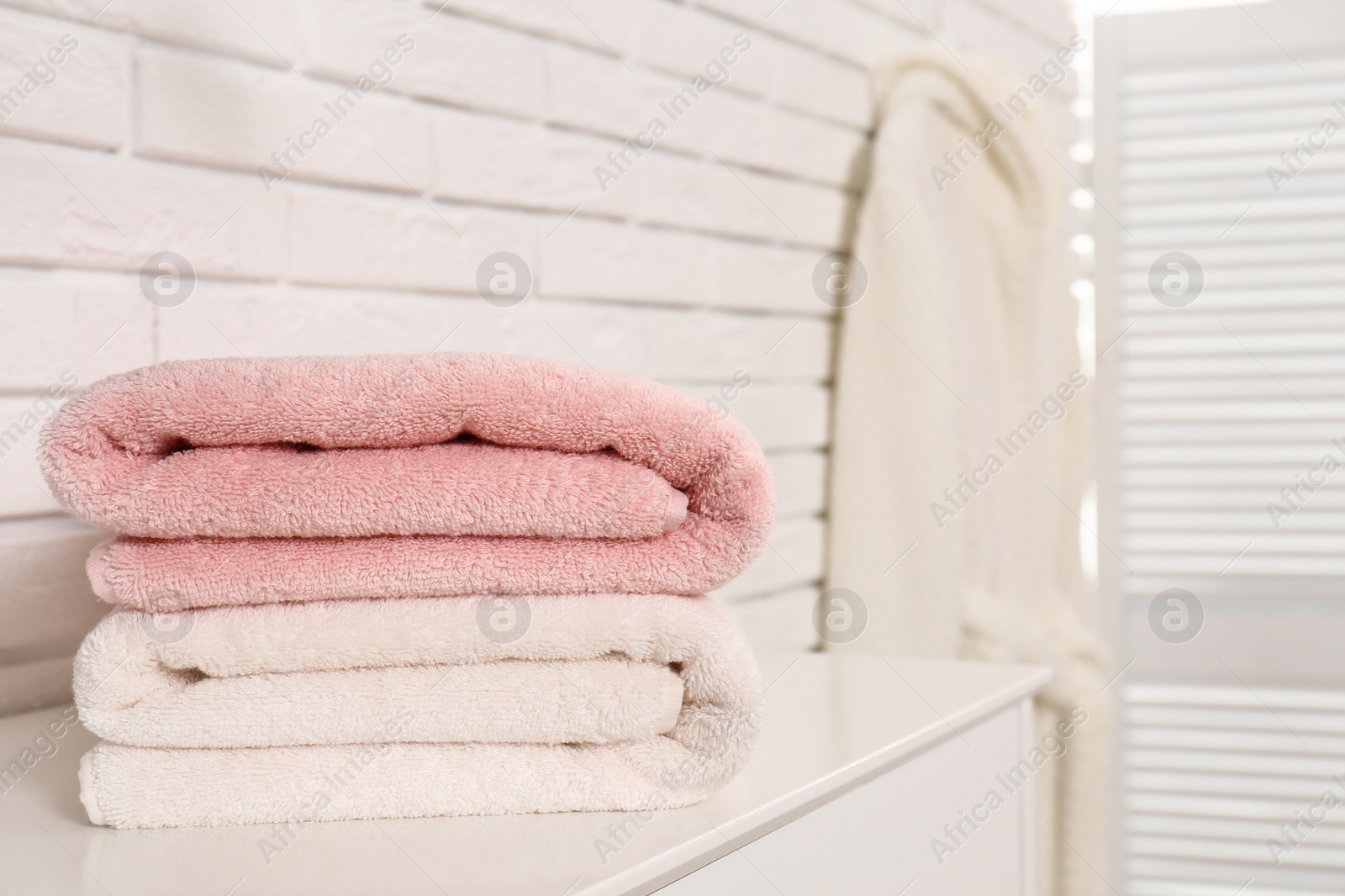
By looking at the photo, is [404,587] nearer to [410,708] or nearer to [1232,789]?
[410,708]

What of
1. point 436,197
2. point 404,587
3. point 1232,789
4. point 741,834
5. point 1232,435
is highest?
point 436,197

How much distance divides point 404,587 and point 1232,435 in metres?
1.40

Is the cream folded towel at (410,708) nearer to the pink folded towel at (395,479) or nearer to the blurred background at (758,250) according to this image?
the pink folded towel at (395,479)

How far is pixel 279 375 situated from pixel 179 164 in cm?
28

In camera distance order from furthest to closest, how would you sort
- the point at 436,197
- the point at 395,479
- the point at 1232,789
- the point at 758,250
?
1. the point at 1232,789
2. the point at 758,250
3. the point at 436,197
4. the point at 395,479

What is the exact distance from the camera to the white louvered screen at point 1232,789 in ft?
4.79

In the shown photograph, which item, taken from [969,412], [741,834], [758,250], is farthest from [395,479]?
[969,412]

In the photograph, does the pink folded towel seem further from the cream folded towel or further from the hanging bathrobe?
the hanging bathrobe

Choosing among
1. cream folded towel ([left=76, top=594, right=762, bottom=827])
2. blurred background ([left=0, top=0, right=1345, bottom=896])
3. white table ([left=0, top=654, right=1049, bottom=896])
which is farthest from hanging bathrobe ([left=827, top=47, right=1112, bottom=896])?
cream folded towel ([left=76, top=594, right=762, bottom=827])

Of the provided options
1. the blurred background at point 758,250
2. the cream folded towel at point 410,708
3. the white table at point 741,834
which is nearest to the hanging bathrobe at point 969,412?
the blurred background at point 758,250

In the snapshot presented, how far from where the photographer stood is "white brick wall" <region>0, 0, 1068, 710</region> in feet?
2.03

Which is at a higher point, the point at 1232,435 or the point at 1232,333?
the point at 1232,333

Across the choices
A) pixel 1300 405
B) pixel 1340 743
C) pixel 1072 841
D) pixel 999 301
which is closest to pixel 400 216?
pixel 999 301

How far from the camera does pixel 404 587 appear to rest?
0.48 m
